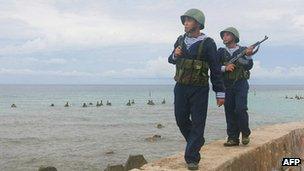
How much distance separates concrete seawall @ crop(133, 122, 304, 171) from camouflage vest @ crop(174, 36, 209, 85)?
1263 millimetres

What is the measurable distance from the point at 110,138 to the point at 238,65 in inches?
1139

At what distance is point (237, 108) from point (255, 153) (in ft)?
2.86

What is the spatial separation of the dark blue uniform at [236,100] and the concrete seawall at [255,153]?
342mm

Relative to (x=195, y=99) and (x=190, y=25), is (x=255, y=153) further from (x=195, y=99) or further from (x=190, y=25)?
(x=190, y=25)

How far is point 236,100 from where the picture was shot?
27.8ft

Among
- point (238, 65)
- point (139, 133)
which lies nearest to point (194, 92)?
point (238, 65)

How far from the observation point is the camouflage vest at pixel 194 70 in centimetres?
616

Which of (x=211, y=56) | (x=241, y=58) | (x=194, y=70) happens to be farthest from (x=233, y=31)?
(x=194, y=70)

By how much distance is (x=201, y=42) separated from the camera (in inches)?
244

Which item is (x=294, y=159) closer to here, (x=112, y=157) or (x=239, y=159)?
(x=239, y=159)

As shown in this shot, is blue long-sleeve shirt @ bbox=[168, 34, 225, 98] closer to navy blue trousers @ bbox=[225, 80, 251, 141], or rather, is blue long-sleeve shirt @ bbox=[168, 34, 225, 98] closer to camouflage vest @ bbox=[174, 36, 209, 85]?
camouflage vest @ bbox=[174, 36, 209, 85]

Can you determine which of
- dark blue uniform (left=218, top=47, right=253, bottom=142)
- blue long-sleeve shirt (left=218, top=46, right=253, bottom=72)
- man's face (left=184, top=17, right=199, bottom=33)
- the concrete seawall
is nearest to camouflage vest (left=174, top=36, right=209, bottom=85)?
man's face (left=184, top=17, right=199, bottom=33)

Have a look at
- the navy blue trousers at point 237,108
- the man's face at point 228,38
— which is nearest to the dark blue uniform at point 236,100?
the navy blue trousers at point 237,108

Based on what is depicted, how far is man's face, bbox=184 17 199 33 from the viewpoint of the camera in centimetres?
618
